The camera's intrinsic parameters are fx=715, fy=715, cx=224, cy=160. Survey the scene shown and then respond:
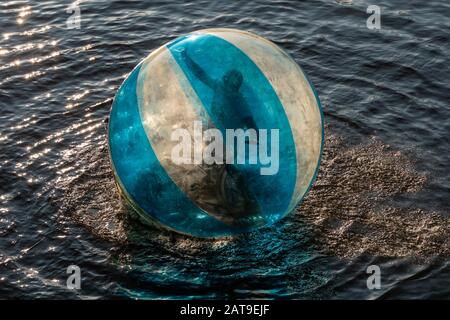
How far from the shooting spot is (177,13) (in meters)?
14.7

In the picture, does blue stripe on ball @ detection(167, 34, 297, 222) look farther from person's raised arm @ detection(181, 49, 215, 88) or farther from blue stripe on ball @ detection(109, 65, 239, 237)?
blue stripe on ball @ detection(109, 65, 239, 237)

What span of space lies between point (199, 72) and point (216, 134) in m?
0.70

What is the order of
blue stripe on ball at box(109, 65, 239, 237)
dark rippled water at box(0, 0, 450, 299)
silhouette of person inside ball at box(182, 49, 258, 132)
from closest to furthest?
silhouette of person inside ball at box(182, 49, 258, 132)
blue stripe on ball at box(109, 65, 239, 237)
dark rippled water at box(0, 0, 450, 299)

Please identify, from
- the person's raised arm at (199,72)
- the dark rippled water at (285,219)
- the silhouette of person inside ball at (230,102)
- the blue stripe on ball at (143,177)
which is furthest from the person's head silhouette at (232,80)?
the dark rippled water at (285,219)

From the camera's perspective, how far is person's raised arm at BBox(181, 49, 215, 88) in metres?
7.54

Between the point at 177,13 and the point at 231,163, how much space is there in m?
7.83

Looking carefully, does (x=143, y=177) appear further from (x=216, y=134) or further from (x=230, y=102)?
(x=230, y=102)

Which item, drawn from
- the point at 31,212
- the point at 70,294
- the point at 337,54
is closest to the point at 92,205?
the point at 31,212

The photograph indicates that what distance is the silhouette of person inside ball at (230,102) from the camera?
7.46 m

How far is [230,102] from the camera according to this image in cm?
749

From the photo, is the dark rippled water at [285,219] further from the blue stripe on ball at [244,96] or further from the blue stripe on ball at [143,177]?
the blue stripe on ball at [244,96]

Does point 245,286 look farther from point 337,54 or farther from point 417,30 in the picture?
point 417,30

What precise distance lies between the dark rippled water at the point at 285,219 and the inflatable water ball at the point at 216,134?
766 mm

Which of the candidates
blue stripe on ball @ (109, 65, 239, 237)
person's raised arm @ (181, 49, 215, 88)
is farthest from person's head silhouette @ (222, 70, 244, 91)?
blue stripe on ball @ (109, 65, 239, 237)
